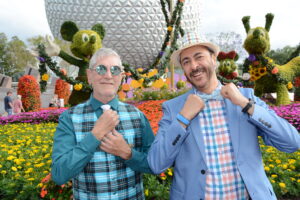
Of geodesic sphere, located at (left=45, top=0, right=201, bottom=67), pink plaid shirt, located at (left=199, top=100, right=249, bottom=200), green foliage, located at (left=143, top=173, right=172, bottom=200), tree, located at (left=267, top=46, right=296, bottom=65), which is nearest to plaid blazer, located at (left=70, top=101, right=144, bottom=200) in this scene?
pink plaid shirt, located at (left=199, top=100, right=249, bottom=200)

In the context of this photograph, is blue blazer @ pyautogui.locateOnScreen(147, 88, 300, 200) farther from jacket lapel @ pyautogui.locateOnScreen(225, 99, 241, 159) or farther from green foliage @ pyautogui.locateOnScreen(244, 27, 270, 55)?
green foliage @ pyautogui.locateOnScreen(244, 27, 270, 55)

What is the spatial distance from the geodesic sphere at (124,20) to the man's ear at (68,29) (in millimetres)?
11243

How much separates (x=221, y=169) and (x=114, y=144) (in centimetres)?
68

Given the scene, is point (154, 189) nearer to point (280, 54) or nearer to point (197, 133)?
point (197, 133)

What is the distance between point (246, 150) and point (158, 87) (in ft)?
37.0

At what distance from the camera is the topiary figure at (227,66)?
1073 centimetres

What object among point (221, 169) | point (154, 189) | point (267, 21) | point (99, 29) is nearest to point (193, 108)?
point (221, 169)

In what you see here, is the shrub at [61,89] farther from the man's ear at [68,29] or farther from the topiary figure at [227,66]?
the topiary figure at [227,66]

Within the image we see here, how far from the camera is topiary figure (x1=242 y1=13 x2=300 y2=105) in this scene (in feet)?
27.4

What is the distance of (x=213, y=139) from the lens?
5.34 ft

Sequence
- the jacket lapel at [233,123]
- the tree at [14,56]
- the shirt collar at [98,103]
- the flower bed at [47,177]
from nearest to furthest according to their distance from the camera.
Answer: the jacket lapel at [233,123] < the shirt collar at [98,103] < the flower bed at [47,177] < the tree at [14,56]

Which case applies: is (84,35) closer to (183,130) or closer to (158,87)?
(158,87)

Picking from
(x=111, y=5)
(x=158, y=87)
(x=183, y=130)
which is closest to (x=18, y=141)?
(x=183, y=130)

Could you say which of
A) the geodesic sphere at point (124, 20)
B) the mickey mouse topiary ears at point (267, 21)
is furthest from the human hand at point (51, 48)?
the geodesic sphere at point (124, 20)
